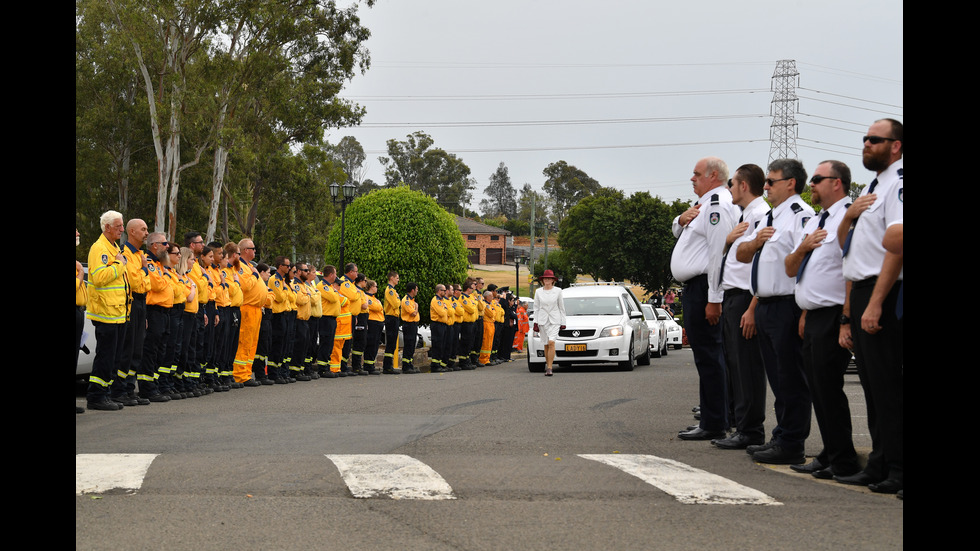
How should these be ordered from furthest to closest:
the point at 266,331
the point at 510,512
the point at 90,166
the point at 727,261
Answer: the point at 90,166 → the point at 266,331 → the point at 727,261 → the point at 510,512

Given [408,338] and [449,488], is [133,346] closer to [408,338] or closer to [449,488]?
[449,488]

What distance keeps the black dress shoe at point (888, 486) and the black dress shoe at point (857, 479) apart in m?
0.16

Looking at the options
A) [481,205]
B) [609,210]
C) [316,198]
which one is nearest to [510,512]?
[316,198]

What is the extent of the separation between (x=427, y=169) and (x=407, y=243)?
168 feet

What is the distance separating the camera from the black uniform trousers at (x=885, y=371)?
598 cm

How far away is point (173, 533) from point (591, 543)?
201cm

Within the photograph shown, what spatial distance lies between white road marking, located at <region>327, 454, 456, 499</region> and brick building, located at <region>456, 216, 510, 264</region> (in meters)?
109

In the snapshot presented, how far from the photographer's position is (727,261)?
841 cm

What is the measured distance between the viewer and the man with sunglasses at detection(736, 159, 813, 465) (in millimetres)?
7445

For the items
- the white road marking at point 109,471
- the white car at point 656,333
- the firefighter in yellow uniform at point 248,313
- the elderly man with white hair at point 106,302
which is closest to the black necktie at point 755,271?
the white road marking at point 109,471

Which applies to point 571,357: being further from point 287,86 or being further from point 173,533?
point 287,86

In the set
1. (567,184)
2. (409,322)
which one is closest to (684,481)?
(409,322)

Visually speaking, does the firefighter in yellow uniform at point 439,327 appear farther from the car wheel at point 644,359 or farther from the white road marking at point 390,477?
the white road marking at point 390,477

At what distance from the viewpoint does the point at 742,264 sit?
8.28 meters
